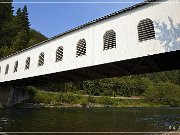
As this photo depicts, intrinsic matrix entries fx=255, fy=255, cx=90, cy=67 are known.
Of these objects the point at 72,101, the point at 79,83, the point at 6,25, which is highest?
the point at 6,25

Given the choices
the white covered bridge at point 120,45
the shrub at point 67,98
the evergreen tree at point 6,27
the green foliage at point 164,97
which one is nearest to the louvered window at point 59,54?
the white covered bridge at point 120,45

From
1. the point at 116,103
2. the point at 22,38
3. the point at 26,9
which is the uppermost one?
the point at 26,9

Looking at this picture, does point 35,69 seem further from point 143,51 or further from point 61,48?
point 143,51

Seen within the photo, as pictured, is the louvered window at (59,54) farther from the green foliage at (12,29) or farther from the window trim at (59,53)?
the green foliage at (12,29)

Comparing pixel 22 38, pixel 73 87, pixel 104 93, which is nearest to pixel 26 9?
pixel 22 38

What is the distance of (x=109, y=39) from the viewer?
20109mm

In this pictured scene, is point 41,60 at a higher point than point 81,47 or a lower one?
lower

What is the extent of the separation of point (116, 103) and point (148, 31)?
5989cm

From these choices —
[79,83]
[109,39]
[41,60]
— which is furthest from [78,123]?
[79,83]

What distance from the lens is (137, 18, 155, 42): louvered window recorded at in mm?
17219

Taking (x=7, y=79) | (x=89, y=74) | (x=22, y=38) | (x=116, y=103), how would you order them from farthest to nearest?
1. (x=116, y=103)
2. (x=22, y=38)
3. (x=7, y=79)
4. (x=89, y=74)

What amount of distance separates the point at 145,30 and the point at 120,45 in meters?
2.19

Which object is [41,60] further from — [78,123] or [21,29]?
[21,29]

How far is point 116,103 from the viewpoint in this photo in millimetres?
75688
